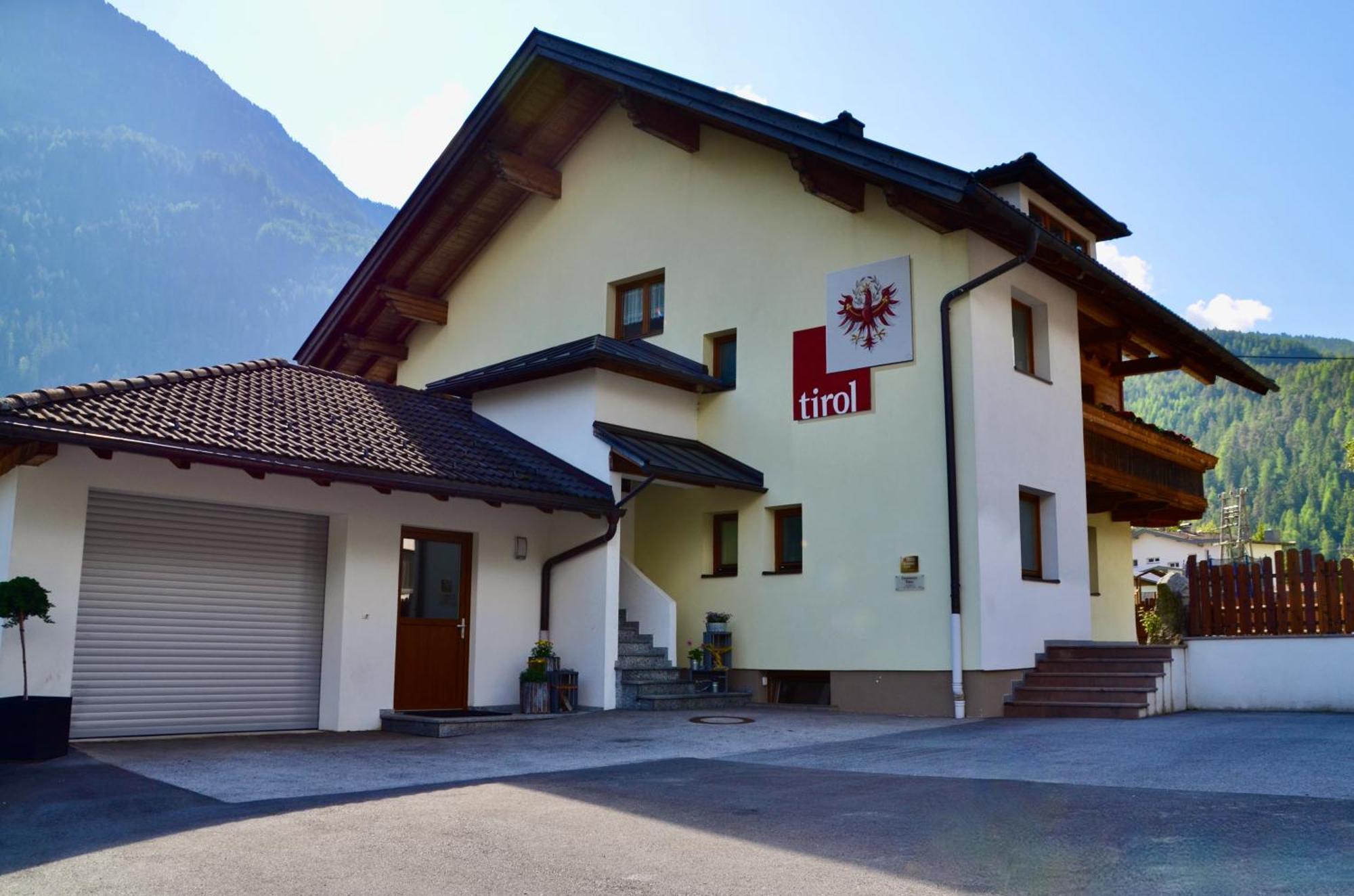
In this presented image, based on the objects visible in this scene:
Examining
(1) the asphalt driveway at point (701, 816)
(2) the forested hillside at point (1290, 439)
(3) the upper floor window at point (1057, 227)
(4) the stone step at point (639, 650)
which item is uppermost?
(2) the forested hillside at point (1290, 439)

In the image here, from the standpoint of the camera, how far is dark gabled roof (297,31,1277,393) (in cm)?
1380

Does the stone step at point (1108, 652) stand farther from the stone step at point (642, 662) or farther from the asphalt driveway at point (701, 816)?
the stone step at point (642, 662)

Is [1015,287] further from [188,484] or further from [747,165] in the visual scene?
[188,484]

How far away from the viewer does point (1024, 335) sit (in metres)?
15.9

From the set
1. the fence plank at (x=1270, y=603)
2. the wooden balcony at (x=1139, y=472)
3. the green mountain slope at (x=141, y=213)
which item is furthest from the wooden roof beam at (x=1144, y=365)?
the green mountain slope at (x=141, y=213)

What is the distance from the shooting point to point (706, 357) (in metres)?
16.8

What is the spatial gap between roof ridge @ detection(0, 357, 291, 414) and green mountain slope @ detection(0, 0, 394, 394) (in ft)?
323

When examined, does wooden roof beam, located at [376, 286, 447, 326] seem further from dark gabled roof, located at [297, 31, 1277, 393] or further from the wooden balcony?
the wooden balcony

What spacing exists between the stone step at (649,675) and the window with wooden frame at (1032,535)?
4.78 metres

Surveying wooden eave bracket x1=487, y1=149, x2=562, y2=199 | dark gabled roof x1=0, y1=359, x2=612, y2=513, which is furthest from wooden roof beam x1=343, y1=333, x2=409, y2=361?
dark gabled roof x1=0, y1=359, x2=612, y2=513

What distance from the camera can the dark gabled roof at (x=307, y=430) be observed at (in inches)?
405

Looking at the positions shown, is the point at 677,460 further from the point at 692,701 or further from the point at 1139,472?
the point at 1139,472

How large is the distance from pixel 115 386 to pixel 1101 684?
11.4m

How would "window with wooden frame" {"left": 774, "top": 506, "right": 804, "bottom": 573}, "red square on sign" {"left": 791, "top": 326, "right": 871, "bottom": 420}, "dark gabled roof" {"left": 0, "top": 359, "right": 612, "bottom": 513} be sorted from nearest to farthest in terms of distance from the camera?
"dark gabled roof" {"left": 0, "top": 359, "right": 612, "bottom": 513}
"red square on sign" {"left": 791, "top": 326, "right": 871, "bottom": 420}
"window with wooden frame" {"left": 774, "top": 506, "right": 804, "bottom": 573}
